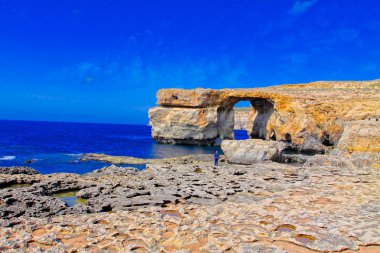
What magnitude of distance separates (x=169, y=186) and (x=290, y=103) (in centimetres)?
3683

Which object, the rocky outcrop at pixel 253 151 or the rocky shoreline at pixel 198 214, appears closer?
the rocky shoreline at pixel 198 214

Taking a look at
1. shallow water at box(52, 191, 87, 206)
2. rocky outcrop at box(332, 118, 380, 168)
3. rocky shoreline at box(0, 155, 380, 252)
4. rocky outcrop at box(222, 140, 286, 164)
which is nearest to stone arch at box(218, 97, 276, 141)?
rocky outcrop at box(222, 140, 286, 164)

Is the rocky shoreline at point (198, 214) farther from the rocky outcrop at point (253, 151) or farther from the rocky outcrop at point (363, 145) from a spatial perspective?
the rocky outcrop at point (253, 151)

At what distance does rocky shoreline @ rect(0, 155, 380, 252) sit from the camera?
29.2ft

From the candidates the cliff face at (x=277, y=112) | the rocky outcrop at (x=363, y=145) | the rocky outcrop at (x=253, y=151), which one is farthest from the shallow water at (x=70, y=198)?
the cliff face at (x=277, y=112)

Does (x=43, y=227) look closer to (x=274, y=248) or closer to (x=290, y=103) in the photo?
(x=274, y=248)

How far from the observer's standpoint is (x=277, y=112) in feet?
169

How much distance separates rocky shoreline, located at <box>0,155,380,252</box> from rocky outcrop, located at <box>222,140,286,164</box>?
10.4 meters

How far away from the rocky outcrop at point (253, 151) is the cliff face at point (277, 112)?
10100 millimetres

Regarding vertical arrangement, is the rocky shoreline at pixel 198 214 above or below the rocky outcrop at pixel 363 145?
below

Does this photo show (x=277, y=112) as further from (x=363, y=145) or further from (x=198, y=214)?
(x=198, y=214)

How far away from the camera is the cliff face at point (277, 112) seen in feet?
138

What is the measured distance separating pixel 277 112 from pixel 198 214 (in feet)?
140

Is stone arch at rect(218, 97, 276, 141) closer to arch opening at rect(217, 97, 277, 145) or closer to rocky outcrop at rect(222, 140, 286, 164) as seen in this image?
arch opening at rect(217, 97, 277, 145)
